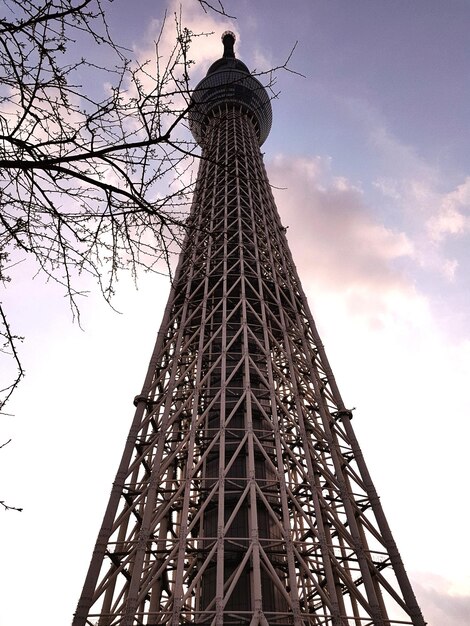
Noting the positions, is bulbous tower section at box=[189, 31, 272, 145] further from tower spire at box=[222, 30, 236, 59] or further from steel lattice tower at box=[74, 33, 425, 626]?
steel lattice tower at box=[74, 33, 425, 626]

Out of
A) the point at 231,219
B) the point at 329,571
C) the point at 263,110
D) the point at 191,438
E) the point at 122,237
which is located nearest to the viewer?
the point at 122,237

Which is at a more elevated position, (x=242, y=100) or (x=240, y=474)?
(x=242, y=100)

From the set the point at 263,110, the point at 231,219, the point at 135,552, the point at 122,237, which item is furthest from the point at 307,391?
the point at 263,110

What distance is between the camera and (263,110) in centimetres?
4856

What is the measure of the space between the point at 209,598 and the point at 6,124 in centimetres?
1770

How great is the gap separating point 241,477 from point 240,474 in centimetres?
16

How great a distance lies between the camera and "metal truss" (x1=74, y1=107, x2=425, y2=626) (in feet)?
52.3

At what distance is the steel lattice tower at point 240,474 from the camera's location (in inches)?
627

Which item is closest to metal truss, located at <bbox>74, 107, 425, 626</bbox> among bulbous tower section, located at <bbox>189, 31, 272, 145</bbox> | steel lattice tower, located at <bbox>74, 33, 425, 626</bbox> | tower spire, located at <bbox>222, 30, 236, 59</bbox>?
steel lattice tower, located at <bbox>74, 33, 425, 626</bbox>

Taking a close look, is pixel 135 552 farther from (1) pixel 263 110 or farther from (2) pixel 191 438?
(1) pixel 263 110

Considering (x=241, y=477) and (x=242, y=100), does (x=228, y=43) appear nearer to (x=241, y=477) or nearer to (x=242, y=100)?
(x=242, y=100)

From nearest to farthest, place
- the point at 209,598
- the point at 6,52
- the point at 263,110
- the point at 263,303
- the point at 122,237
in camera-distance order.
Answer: the point at 6,52 → the point at 122,237 → the point at 209,598 → the point at 263,303 → the point at 263,110

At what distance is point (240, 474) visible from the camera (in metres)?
20.8

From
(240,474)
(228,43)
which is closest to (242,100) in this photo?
(228,43)
